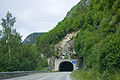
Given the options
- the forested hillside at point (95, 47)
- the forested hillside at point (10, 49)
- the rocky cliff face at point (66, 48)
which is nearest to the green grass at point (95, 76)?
the forested hillside at point (95, 47)

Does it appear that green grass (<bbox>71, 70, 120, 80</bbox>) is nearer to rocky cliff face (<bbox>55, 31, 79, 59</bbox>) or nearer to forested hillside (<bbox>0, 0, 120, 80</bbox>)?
forested hillside (<bbox>0, 0, 120, 80</bbox>)

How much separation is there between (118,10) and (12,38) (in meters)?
22.9

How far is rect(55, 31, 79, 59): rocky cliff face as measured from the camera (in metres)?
73.9

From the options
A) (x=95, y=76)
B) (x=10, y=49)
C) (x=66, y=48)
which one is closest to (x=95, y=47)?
(x=95, y=76)

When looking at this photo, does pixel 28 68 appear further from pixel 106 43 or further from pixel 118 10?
pixel 106 43

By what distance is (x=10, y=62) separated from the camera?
33406 millimetres

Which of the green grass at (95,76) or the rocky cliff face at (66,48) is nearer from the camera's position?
the green grass at (95,76)

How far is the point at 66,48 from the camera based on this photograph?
7619 cm

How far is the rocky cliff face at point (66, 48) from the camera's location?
243ft

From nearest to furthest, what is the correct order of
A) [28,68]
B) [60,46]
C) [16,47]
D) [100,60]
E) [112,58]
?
[112,58]
[100,60]
[16,47]
[28,68]
[60,46]

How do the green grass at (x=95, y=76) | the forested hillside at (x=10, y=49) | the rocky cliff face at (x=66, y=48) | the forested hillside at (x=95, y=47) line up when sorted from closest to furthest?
the green grass at (x=95, y=76), the forested hillside at (x=95, y=47), the forested hillside at (x=10, y=49), the rocky cliff face at (x=66, y=48)

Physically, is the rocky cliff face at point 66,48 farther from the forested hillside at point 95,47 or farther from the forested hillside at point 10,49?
the forested hillside at point 10,49

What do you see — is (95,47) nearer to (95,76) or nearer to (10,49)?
(95,76)

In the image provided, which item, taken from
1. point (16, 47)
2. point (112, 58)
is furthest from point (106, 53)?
point (16, 47)
